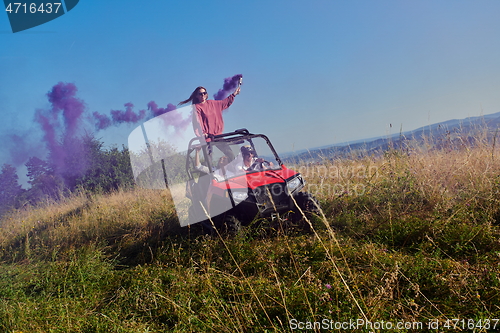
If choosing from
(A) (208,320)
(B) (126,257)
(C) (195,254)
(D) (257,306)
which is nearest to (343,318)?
(D) (257,306)

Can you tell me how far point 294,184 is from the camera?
4340 mm

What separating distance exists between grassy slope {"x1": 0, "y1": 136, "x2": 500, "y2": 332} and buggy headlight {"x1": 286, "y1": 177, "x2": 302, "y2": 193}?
588 mm

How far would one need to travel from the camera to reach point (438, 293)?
7.38 ft

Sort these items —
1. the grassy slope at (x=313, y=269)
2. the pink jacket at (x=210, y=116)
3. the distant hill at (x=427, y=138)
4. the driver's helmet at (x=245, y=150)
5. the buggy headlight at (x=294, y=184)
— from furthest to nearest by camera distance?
the distant hill at (x=427, y=138)
the pink jacket at (x=210, y=116)
the driver's helmet at (x=245, y=150)
the buggy headlight at (x=294, y=184)
the grassy slope at (x=313, y=269)

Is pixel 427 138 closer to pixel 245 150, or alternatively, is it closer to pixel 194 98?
pixel 245 150

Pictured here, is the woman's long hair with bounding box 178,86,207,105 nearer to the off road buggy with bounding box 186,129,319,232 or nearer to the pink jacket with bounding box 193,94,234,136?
the pink jacket with bounding box 193,94,234,136

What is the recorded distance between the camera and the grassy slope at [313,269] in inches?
86.4

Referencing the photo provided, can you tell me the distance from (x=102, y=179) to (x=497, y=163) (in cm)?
1531

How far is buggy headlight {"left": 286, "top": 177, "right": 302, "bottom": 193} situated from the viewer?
13.9 feet

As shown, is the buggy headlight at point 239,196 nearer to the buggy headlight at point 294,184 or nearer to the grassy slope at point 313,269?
the grassy slope at point 313,269

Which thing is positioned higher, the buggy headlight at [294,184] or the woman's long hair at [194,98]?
the woman's long hair at [194,98]

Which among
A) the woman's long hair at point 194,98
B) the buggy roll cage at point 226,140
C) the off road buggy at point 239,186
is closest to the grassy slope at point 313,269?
the off road buggy at point 239,186

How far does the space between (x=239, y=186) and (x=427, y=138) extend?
4665 mm

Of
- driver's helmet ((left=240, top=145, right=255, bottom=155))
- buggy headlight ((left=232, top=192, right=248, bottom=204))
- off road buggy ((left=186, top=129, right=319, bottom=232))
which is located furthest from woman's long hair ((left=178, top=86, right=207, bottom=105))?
buggy headlight ((left=232, top=192, right=248, bottom=204))
